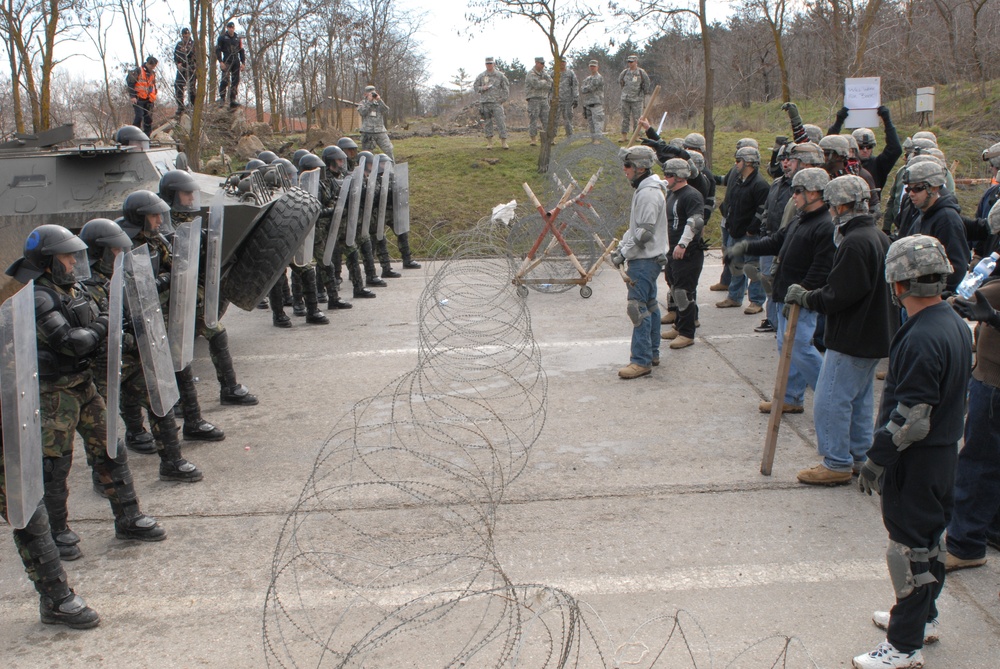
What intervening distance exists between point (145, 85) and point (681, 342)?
13.2m

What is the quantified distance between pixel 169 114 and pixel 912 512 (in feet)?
72.1

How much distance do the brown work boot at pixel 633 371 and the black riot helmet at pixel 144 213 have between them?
3925 mm

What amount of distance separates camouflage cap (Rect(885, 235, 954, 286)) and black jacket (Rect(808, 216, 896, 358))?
1361 mm

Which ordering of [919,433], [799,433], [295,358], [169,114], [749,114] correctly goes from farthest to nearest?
[749,114] → [169,114] → [295,358] → [799,433] → [919,433]

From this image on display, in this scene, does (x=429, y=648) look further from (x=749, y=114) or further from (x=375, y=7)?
(x=749, y=114)

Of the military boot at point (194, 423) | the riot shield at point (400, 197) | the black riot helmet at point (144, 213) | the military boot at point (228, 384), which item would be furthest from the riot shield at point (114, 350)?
the riot shield at point (400, 197)

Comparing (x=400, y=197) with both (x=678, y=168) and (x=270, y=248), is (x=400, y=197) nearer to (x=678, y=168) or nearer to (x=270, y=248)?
(x=270, y=248)

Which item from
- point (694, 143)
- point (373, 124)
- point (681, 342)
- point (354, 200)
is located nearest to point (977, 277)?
point (681, 342)

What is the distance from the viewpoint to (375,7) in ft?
76.1

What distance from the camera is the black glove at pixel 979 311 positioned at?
4.02m

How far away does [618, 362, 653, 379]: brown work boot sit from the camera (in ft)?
24.8

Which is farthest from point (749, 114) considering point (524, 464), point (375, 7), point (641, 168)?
point (524, 464)

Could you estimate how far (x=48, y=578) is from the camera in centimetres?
410

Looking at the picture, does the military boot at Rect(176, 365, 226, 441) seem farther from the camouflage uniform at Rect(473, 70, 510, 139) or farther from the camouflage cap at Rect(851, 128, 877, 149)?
the camouflage uniform at Rect(473, 70, 510, 139)
